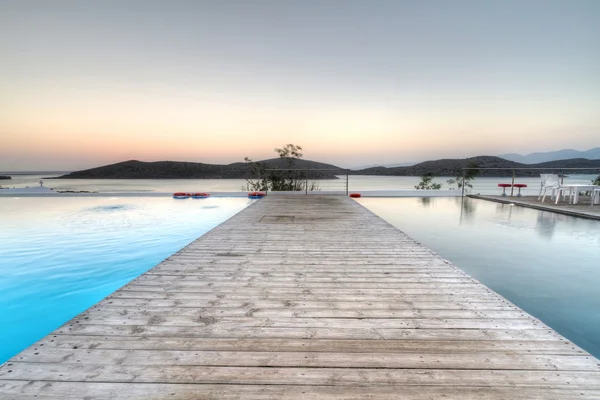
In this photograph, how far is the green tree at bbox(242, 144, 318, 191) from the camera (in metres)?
8.98

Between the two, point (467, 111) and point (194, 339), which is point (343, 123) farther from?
point (194, 339)

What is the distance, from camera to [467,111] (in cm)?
1079

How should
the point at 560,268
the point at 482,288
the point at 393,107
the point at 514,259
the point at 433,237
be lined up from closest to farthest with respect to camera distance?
the point at 482,288 → the point at 560,268 → the point at 514,259 → the point at 433,237 → the point at 393,107

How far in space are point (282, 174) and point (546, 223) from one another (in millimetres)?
6528

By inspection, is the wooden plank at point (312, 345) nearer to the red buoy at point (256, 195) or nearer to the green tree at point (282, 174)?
the green tree at point (282, 174)

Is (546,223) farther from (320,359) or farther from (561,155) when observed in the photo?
(561,155)

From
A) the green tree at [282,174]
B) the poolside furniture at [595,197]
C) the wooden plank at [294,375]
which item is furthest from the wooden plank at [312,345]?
the green tree at [282,174]

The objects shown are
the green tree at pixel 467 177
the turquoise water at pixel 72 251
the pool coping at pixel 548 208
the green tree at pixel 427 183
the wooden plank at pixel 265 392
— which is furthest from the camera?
the green tree at pixel 427 183

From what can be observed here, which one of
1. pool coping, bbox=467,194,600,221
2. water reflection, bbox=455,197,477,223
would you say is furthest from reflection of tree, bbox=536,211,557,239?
water reflection, bbox=455,197,477,223

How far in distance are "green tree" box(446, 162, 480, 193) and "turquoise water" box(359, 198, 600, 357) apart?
2.13 metres

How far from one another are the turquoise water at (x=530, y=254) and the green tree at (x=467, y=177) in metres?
2.13

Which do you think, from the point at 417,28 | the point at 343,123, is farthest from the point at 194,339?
the point at 343,123

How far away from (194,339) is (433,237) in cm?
435

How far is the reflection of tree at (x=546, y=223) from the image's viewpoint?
469 centimetres
